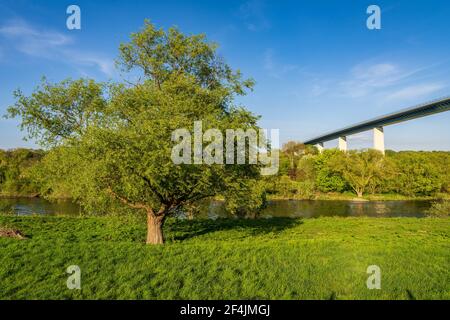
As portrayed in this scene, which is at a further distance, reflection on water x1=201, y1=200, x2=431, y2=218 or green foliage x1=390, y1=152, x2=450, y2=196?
green foliage x1=390, y1=152, x2=450, y2=196

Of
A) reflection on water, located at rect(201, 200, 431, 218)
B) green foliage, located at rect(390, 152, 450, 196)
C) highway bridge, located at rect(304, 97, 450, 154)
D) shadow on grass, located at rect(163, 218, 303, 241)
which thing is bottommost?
reflection on water, located at rect(201, 200, 431, 218)

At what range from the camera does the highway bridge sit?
5845cm

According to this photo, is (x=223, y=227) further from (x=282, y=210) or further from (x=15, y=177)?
(x=15, y=177)

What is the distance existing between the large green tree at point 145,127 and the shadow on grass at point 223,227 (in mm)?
3596

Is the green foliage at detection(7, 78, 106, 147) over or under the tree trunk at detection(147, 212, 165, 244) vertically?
over

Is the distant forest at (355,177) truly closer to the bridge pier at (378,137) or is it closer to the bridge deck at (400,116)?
the bridge deck at (400,116)

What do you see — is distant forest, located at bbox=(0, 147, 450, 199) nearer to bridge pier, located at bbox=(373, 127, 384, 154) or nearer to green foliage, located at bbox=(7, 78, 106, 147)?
bridge pier, located at bbox=(373, 127, 384, 154)

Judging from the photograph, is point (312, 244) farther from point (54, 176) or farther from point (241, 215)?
point (241, 215)

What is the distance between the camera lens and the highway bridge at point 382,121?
58450mm

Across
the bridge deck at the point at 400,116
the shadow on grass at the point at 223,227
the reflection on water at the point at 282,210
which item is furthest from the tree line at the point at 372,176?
the shadow on grass at the point at 223,227

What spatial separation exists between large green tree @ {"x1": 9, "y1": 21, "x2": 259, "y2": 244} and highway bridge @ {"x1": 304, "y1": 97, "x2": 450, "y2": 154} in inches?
2122

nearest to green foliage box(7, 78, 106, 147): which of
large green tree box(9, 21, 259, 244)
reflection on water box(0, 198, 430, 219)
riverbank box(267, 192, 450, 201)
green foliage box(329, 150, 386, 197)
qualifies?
large green tree box(9, 21, 259, 244)
